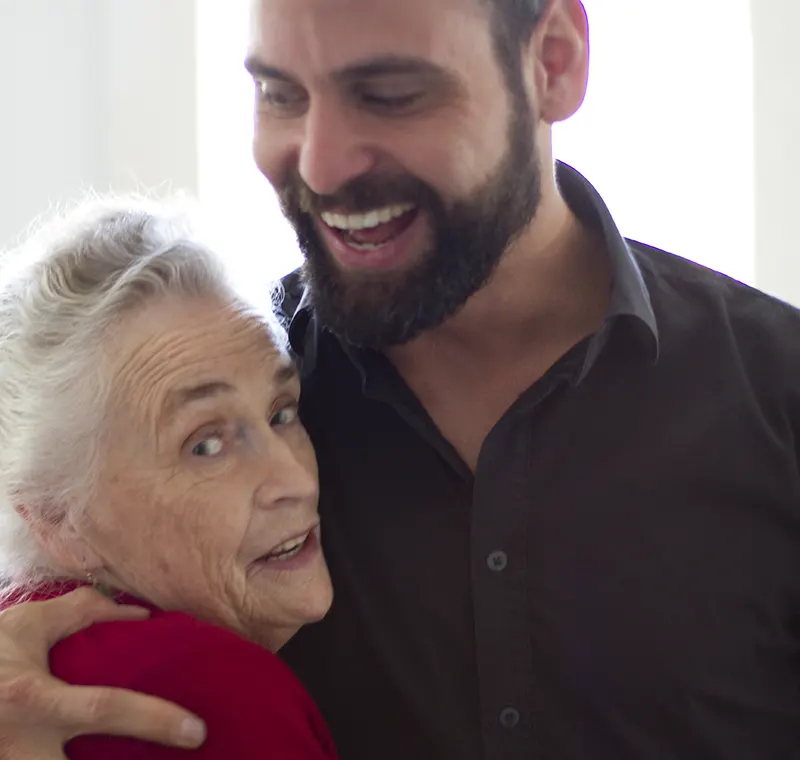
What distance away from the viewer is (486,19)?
1238mm

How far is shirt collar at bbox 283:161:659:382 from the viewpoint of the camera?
4.14 ft

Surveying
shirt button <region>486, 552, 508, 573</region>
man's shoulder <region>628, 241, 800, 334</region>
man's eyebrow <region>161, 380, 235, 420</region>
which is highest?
man's shoulder <region>628, 241, 800, 334</region>

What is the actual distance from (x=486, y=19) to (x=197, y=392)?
0.55 meters

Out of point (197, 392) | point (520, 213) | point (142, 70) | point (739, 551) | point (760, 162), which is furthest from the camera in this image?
point (142, 70)

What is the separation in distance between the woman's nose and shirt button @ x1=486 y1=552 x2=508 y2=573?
0.69 feet

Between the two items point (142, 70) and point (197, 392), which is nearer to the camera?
point (197, 392)

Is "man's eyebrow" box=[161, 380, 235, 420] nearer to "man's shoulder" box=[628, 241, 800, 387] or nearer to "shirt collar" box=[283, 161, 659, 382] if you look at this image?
"shirt collar" box=[283, 161, 659, 382]

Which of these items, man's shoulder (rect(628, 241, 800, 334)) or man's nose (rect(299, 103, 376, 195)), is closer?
man's nose (rect(299, 103, 376, 195))

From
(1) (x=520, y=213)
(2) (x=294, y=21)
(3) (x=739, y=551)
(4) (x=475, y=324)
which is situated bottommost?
(3) (x=739, y=551)

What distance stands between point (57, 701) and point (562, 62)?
3.14ft

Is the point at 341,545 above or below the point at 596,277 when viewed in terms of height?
below

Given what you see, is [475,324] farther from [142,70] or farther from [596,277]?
[142,70]

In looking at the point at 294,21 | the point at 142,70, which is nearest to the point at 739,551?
the point at 294,21

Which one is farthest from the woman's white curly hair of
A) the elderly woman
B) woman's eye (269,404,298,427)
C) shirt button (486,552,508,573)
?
shirt button (486,552,508,573)
